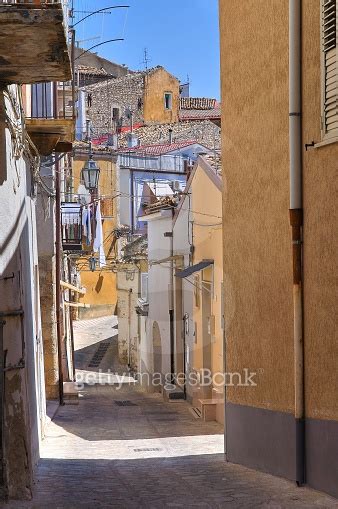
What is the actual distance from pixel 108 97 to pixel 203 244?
37.2 metres

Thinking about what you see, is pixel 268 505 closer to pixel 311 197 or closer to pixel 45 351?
pixel 311 197

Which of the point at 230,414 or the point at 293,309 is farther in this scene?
the point at 230,414

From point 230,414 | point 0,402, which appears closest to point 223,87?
point 230,414

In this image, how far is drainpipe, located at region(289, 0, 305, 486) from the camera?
9.42 m

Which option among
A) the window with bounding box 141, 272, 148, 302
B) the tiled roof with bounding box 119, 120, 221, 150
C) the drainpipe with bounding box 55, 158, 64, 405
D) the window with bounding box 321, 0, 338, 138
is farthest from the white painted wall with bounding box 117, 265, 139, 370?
the window with bounding box 321, 0, 338, 138

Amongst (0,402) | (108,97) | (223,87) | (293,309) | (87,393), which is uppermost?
(108,97)

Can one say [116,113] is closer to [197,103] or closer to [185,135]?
[197,103]

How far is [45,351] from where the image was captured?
742 inches

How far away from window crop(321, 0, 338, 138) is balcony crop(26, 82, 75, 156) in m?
5.26

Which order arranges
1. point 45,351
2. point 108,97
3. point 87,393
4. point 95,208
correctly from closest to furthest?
1. point 45,351
2. point 87,393
3. point 95,208
4. point 108,97

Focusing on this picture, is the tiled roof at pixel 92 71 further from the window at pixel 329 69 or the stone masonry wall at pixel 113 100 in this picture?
the window at pixel 329 69

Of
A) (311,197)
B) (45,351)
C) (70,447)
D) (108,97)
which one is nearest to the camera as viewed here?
(311,197)

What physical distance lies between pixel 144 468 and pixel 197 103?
52.1 metres

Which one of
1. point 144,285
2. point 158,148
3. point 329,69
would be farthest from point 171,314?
point 158,148
